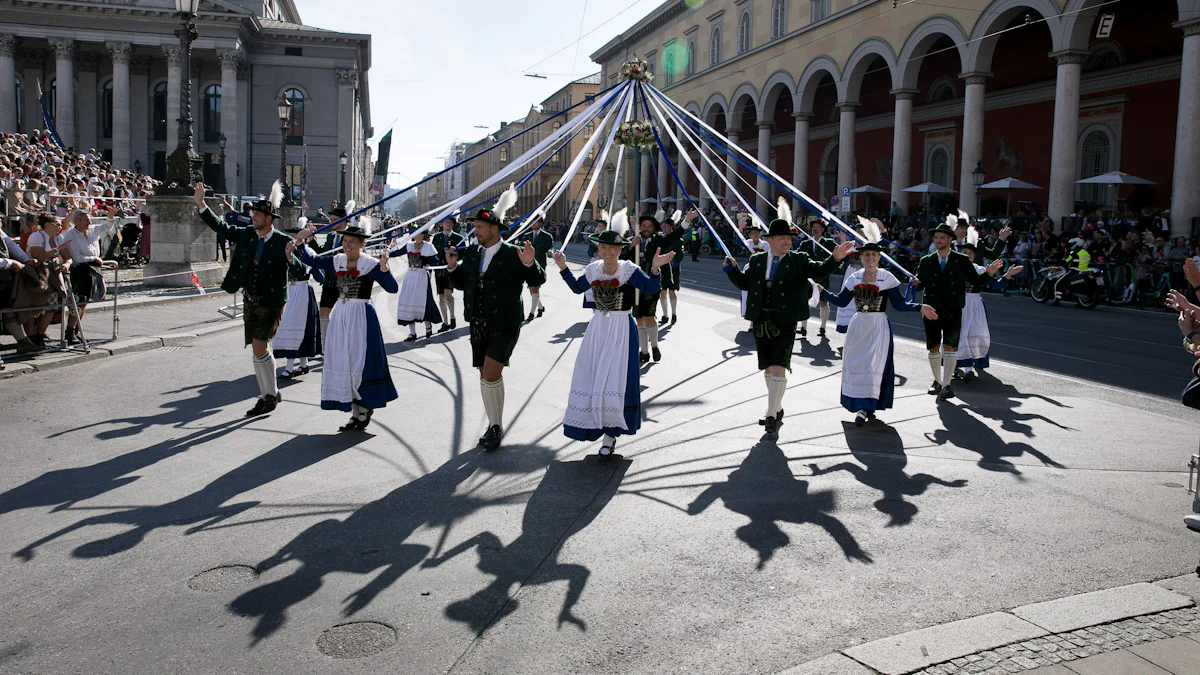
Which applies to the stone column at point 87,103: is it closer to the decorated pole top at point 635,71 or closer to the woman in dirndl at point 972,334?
the decorated pole top at point 635,71

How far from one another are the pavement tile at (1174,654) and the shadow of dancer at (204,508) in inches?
190

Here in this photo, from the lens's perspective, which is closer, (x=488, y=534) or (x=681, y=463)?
(x=488, y=534)

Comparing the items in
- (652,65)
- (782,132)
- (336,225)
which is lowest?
(336,225)

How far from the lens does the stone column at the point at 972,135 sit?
89.2 feet

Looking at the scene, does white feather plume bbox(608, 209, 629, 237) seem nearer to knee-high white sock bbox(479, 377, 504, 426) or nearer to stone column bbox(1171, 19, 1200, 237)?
knee-high white sock bbox(479, 377, 504, 426)

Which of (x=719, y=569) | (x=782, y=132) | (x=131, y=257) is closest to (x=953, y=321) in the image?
(x=719, y=569)

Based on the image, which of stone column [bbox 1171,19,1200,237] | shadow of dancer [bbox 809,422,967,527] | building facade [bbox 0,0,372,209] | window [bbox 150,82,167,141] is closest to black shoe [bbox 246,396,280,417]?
shadow of dancer [bbox 809,422,967,527]

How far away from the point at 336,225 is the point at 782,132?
41.1 metres

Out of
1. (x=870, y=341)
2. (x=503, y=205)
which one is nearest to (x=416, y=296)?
(x=503, y=205)

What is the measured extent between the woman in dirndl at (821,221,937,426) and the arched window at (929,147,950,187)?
27.8m

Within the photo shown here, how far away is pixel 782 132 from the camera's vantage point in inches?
1829

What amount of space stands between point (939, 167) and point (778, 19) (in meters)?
10.6

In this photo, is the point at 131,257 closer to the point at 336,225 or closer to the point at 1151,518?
the point at 336,225

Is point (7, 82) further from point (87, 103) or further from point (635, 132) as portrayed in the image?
point (635, 132)
